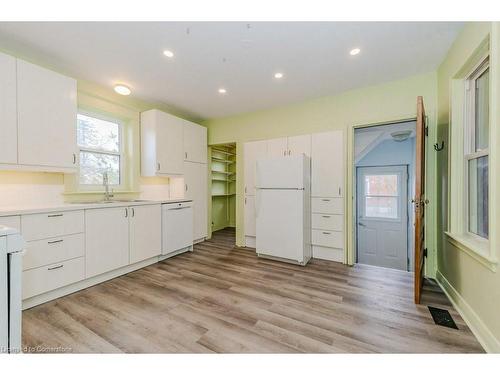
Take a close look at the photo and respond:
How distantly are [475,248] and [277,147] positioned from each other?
2.47 m

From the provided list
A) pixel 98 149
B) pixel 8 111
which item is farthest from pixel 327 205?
pixel 8 111

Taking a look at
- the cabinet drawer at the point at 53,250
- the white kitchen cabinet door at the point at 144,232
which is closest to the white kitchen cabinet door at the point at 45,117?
the cabinet drawer at the point at 53,250

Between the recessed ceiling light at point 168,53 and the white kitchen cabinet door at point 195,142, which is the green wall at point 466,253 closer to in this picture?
the recessed ceiling light at point 168,53

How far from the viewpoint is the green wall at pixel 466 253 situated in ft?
4.30

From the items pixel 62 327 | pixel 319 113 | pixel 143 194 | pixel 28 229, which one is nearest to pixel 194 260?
pixel 143 194

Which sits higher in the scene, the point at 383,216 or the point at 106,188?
the point at 106,188

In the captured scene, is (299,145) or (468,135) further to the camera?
(299,145)

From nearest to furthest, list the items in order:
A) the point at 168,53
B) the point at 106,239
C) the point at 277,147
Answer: the point at 168,53 → the point at 106,239 → the point at 277,147

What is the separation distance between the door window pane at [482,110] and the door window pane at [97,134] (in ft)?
13.3

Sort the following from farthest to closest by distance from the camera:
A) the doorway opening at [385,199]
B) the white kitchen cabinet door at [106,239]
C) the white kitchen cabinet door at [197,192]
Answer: the doorway opening at [385,199] → the white kitchen cabinet door at [197,192] → the white kitchen cabinet door at [106,239]

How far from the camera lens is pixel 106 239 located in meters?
2.35

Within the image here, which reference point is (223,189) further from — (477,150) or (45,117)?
(477,150)

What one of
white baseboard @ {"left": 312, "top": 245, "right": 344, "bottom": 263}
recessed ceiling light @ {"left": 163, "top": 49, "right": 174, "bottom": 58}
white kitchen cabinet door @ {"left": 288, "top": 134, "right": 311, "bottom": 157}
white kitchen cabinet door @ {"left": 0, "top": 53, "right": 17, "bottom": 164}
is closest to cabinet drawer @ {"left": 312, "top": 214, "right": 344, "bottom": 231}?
white baseboard @ {"left": 312, "top": 245, "right": 344, "bottom": 263}
